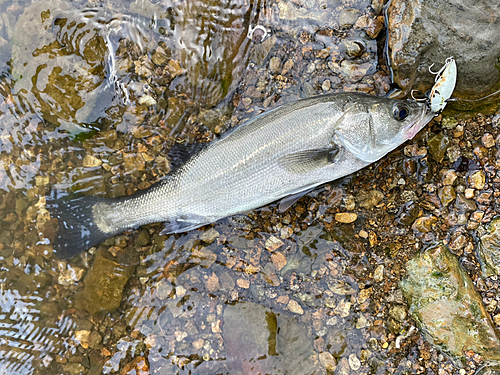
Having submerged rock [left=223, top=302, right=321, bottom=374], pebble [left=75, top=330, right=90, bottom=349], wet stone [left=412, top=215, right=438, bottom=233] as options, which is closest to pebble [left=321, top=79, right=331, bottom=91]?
wet stone [left=412, top=215, right=438, bottom=233]

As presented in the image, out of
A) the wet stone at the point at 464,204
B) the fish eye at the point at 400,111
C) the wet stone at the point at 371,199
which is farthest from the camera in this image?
the wet stone at the point at 371,199

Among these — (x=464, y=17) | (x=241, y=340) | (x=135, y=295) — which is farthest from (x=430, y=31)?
(x=135, y=295)

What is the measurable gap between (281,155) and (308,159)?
292 millimetres

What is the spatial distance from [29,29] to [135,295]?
11.5 feet

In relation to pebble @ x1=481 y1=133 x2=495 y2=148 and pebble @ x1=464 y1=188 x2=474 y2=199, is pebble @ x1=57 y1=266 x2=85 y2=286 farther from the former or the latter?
pebble @ x1=481 y1=133 x2=495 y2=148

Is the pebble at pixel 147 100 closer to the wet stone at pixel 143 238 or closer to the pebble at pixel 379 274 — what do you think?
the wet stone at pixel 143 238

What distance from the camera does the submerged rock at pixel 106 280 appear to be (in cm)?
392

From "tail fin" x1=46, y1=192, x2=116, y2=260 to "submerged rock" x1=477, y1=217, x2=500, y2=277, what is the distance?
14.2ft

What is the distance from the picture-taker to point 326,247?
12.5 ft

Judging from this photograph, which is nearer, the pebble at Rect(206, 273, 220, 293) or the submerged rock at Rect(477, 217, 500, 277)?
the submerged rock at Rect(477, 217, 500, 277)

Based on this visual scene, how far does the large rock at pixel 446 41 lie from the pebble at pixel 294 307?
2844 mm

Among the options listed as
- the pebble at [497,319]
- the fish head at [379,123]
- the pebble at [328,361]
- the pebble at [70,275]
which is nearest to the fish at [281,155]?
the fish head at [379,123]

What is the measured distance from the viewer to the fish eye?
10.5 feet

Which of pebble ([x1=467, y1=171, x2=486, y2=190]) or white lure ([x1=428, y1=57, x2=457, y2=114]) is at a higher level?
white lure ([x1=428, y1=57, x2=457, y2=114])
